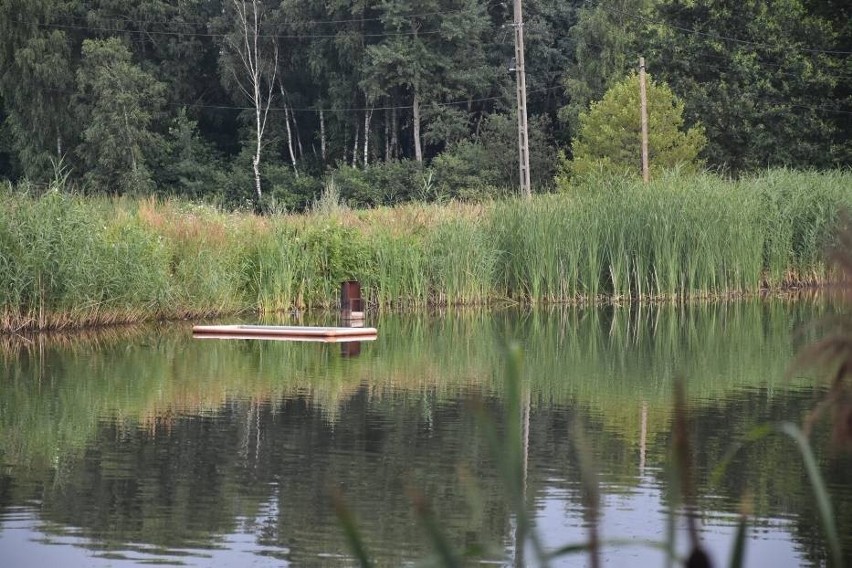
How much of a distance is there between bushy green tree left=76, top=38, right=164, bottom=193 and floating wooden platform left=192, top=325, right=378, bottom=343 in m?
32.1

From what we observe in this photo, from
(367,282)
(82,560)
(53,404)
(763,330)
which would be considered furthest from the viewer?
(367,282)

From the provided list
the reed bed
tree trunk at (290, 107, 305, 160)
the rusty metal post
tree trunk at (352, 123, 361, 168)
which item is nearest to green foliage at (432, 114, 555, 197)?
Result: tree trunk at (352, 123, 361, 168)

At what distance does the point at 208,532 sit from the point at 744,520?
547 cm

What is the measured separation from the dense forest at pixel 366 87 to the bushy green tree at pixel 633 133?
2346 millimetres

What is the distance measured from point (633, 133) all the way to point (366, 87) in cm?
1323

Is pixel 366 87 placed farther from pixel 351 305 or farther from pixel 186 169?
pixel 351 305

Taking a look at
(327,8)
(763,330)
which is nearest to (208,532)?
(763,330)

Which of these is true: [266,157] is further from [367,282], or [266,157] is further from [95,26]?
[367,282]

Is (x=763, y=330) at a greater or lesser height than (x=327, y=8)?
lesser

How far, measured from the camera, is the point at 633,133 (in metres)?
44.9

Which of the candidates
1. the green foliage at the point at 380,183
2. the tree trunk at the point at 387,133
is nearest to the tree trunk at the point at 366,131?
the tree trunk at the point at 387,133

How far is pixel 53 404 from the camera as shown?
1190 centimetres

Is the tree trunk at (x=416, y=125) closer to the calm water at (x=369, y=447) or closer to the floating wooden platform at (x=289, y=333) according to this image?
the floating wooden platform at (x=289, y=333)

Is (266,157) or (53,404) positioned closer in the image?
(53,404)
